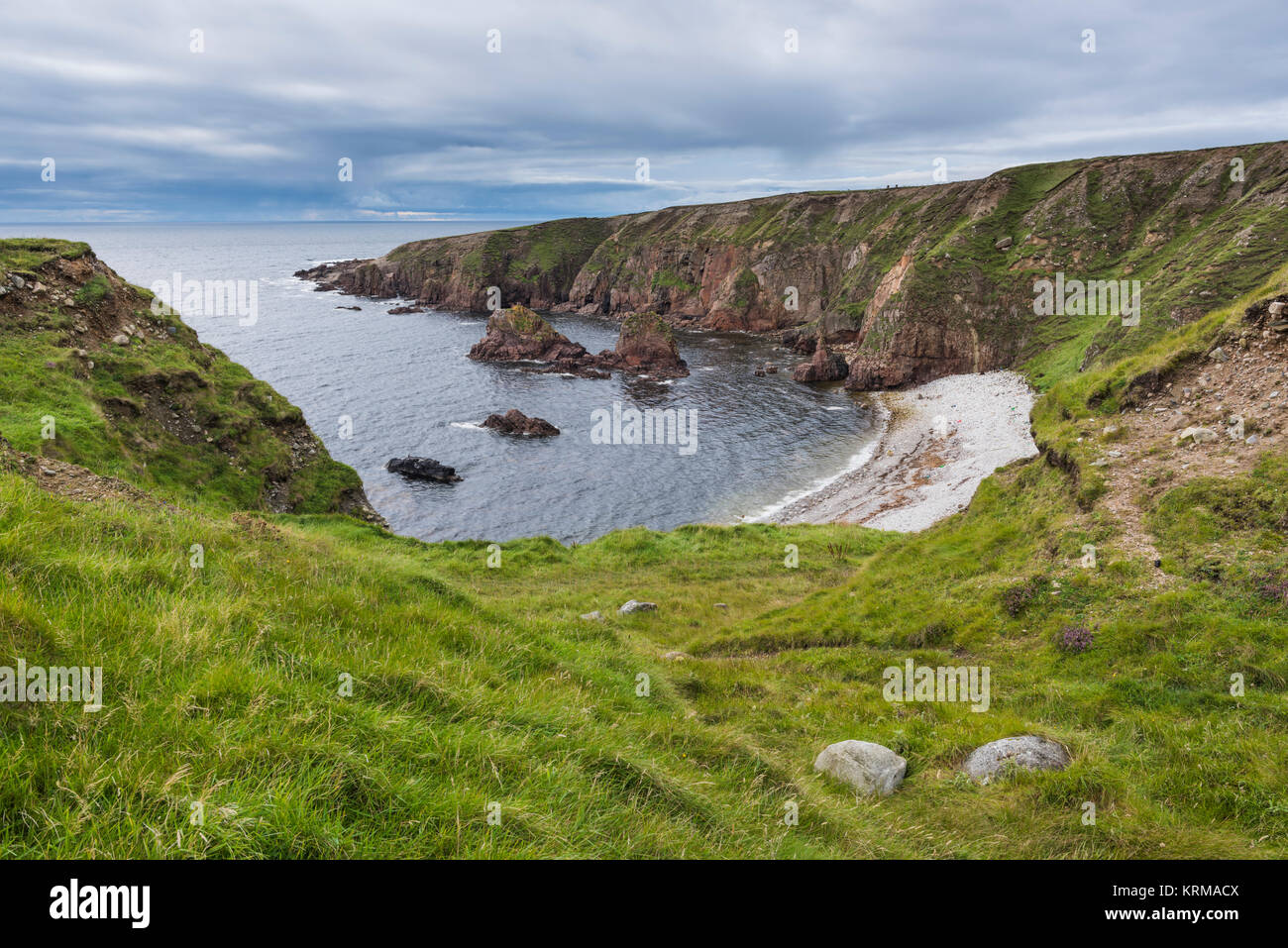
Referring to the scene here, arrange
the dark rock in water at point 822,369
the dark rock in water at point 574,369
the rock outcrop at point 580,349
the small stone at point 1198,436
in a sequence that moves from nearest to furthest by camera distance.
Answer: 1. the small stone at point 1198,436
2. the dark rock in water at point 822,369
3. the dark rock in water at point 574,369
4. the rock outcrop at point 580,349

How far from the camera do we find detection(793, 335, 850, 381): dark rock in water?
8412cm

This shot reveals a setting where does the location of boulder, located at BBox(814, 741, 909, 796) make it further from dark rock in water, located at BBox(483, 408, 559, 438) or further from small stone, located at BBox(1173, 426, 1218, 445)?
dark rock in water, located at BBox(483, 408, 559, 438)

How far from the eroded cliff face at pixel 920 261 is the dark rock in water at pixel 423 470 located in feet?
Answer: 171

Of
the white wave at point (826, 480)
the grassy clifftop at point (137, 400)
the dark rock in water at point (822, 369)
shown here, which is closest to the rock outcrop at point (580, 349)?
the dark rock in water at point (822, 369)

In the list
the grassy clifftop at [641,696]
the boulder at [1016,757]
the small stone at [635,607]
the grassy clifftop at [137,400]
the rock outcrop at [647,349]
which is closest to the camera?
the grassy clifftop at [641,696]

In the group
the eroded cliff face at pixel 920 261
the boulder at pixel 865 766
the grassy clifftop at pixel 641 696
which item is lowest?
the boulder at pixel 865 766

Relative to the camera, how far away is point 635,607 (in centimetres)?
2134

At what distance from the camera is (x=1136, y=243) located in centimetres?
8044

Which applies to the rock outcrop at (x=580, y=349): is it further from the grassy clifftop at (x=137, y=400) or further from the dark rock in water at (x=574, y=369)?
the grassy clifftop at (x=137, y=400)

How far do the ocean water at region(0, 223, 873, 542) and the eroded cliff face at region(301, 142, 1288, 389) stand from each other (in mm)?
14776

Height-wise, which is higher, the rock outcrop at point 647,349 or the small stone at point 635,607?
the rock outcrop at point 647,349

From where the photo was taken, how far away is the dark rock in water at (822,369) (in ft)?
276

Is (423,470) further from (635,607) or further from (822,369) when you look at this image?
(822,369)

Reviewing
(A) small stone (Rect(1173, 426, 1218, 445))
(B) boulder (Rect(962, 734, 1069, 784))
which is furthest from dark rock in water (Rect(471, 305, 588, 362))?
(B) boulder (Rect(962, 734, 1069, 784))
